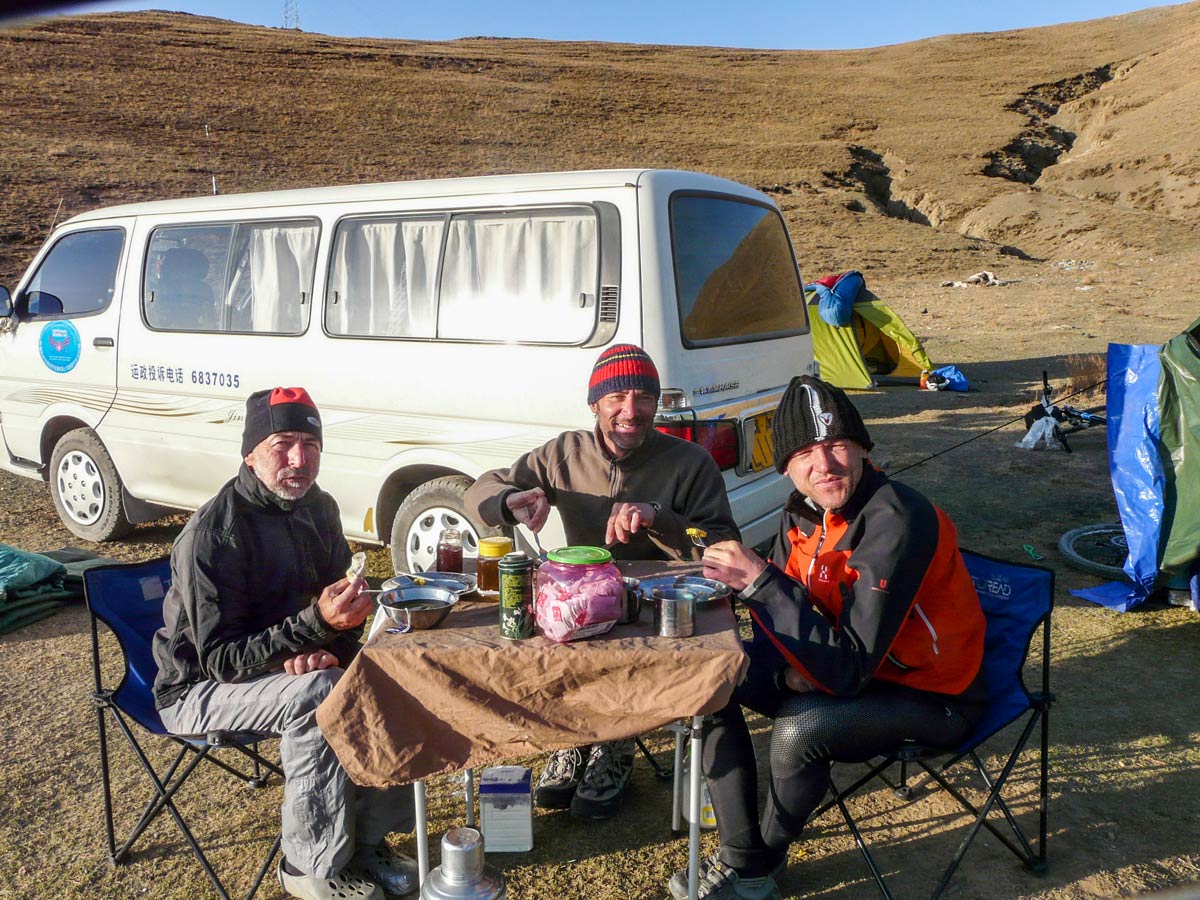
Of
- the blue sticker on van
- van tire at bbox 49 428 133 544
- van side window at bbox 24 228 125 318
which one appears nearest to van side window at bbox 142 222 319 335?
van side window at bbox 24 228 125 318

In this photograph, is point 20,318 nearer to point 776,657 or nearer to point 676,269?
point 676,269

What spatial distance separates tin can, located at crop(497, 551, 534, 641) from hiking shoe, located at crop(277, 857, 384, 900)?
0.87 metres

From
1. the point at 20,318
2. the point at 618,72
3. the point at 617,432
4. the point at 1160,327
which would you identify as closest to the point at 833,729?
the point at 617,432

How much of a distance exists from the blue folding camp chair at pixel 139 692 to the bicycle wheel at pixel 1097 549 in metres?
4.24

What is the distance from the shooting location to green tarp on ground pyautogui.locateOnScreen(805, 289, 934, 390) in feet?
38.1

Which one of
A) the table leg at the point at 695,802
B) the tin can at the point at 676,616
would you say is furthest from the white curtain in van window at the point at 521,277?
the table leg at the point at 695,802

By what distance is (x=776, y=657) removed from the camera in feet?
9.45

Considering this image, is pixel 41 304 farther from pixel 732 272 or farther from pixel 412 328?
pixel 732 272

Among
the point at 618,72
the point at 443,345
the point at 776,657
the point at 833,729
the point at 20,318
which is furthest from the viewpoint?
the point at 618,72

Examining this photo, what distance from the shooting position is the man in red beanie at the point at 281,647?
2.60 meters

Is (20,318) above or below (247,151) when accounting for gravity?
below

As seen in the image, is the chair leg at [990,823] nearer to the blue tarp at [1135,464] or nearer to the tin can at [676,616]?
the tin can at [676,616]

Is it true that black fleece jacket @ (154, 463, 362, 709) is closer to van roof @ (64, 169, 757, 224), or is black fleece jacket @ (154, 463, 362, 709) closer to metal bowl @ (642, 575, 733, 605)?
metal bowl @ (642, 575, 733, 605)

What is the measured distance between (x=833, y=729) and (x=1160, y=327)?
14805mm
